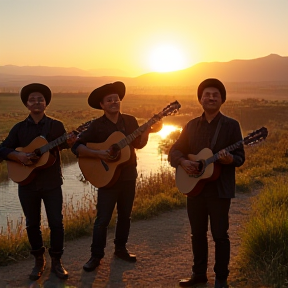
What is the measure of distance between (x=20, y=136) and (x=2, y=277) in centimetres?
164

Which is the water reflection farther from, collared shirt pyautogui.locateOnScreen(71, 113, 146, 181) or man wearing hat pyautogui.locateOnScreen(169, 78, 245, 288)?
man wearing hat pyautogui.locateOnScreen(169, 78, 245, 288)

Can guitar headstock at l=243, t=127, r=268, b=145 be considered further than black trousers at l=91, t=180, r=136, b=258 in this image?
No

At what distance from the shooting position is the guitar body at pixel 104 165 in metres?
4.89

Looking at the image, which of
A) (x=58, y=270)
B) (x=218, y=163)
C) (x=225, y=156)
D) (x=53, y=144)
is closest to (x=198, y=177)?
(x=218, y=163)

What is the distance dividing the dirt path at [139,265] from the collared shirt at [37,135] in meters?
1.07

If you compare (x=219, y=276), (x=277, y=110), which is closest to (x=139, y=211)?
(x=219, y=276)

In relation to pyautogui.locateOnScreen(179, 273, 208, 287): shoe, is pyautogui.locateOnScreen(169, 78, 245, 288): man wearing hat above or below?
above

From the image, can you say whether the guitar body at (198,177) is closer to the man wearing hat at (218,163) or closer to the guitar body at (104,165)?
the man wearing hat at (218,163)

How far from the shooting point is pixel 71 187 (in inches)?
523

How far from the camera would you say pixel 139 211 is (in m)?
7.88

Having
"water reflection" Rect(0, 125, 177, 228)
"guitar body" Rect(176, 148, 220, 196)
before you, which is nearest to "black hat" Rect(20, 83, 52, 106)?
"guitar body" Rect(176, 148, 220, 196)

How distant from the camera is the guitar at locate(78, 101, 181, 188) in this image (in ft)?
16.0

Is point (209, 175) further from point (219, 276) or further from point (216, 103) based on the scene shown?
point (219, 276)

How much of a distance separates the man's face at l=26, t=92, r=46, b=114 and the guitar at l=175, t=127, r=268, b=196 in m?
1.64
